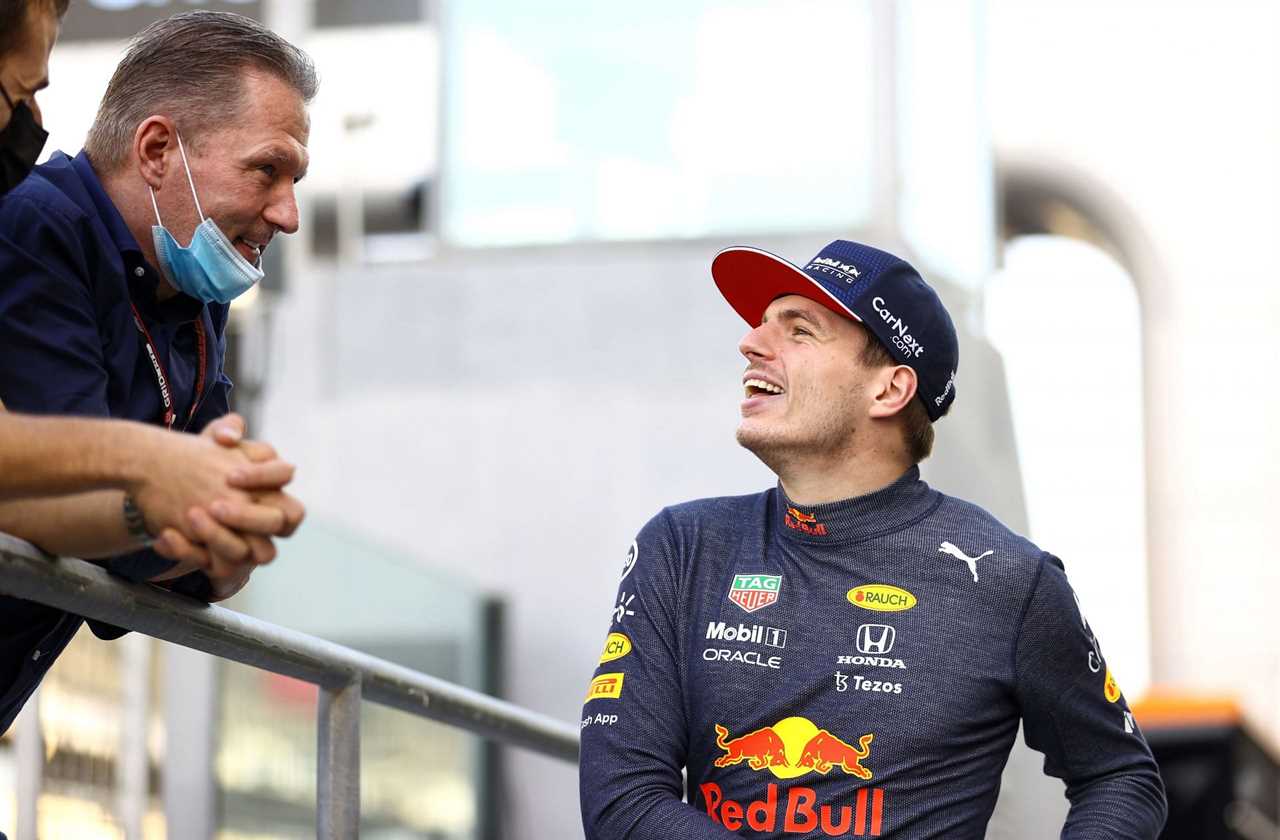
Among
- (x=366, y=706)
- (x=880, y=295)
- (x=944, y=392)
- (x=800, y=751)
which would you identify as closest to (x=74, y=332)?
(x=800, y=751)

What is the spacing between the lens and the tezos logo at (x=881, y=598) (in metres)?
2.21

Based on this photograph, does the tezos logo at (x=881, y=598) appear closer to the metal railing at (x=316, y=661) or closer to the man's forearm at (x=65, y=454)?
the metal railing at (x=316, y=661)

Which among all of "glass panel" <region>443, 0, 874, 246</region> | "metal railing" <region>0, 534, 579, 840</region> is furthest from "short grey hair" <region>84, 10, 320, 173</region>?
"glass panel" <region>443, 0, 874, 246</region>

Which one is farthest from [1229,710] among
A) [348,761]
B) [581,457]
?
[348,761]

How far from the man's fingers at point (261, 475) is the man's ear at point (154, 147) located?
623 millimetres

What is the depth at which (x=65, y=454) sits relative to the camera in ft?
5.04

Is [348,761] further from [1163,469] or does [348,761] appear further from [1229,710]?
[1163,469]

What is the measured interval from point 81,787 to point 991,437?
183 inches

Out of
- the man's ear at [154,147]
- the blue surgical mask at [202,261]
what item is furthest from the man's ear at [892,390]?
the man's ear at [154,147]

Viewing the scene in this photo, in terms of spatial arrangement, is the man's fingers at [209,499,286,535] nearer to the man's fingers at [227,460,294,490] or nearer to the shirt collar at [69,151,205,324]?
the man's fingers at [227,460,294,490]

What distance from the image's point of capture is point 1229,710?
11750 mm

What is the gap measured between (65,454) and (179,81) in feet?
2.30

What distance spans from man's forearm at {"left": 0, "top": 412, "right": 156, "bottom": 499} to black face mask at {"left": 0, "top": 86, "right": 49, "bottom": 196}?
25 cm

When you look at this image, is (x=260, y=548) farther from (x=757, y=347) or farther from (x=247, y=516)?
(x=757, y=347)
